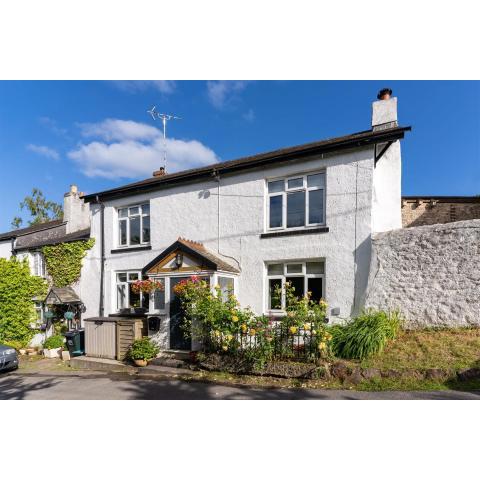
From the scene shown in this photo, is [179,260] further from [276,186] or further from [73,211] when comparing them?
[73,211]

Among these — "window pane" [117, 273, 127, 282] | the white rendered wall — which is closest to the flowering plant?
the white rendered wall

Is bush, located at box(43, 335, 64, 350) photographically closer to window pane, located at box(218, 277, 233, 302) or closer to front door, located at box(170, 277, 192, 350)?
front door, located at box(170, 277, 192, 350)

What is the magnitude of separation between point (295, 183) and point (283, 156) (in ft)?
3.09

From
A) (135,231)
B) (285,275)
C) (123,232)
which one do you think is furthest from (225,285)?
(123,232)

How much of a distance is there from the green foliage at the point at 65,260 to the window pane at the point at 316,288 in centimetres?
984

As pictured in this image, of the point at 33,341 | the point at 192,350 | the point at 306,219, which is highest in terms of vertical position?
the point at 306,219

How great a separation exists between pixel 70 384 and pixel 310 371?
628 cm

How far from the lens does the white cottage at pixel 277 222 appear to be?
30.7ft

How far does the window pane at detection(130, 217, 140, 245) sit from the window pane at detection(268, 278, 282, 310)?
625cm

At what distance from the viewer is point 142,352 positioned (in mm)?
10039

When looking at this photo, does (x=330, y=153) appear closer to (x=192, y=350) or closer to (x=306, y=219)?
(x=306, y=219)

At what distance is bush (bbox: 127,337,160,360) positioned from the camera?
10.0m

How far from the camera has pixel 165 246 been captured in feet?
41.4

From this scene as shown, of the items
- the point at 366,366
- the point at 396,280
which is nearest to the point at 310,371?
the point at 366,366
